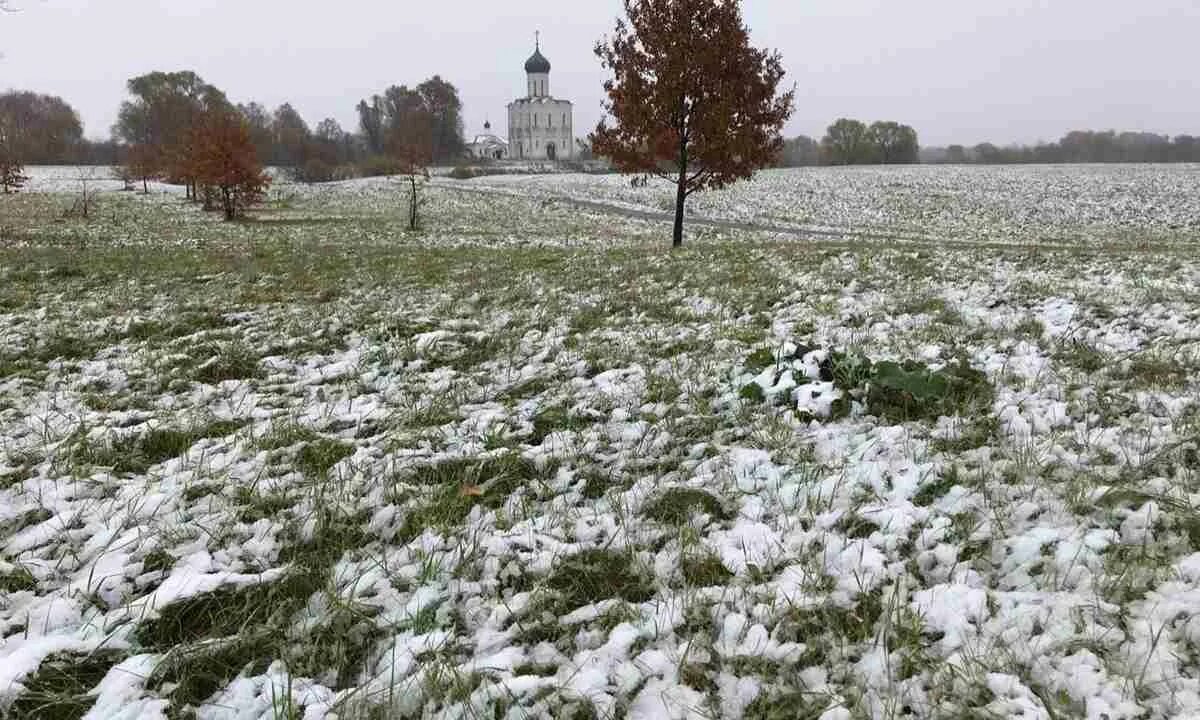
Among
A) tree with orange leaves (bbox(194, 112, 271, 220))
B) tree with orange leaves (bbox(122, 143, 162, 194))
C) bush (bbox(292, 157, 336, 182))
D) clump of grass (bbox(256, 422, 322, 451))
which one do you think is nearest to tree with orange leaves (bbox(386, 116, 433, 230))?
tree with orange leaves (bbox(194, 112, 271, 220))

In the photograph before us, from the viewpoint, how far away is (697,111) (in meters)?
16.0

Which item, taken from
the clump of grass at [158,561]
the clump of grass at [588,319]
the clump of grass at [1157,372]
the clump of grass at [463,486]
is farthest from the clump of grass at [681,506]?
the clump of grass at [588,319]

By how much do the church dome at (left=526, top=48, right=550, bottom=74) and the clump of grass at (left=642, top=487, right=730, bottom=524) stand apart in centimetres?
11122

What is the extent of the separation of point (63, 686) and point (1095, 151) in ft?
369

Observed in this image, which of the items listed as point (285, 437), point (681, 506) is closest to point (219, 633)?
point (285, 437)

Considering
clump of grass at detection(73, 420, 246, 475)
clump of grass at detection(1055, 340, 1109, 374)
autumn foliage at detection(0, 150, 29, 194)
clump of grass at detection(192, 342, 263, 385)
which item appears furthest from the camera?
autumn foliage at detection(0, 150, 29, 194)

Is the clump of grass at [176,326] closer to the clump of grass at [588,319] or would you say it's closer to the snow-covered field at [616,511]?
the snow-covered field at [616,511]

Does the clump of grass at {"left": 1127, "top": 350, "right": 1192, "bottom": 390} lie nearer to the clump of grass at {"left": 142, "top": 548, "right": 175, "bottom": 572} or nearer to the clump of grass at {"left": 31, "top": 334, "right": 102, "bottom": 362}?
the clump of grass at {"left": 142, "top": 548, "right": 175, "bottom": 572}

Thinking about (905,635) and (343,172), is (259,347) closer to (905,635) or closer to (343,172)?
(905,635)

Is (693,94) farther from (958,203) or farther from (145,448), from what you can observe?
(958,203)

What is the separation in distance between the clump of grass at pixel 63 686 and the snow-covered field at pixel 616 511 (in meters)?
0.01

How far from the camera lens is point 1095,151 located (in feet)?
288

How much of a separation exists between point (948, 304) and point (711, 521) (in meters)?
5.27

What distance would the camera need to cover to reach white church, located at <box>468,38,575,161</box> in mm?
105550
